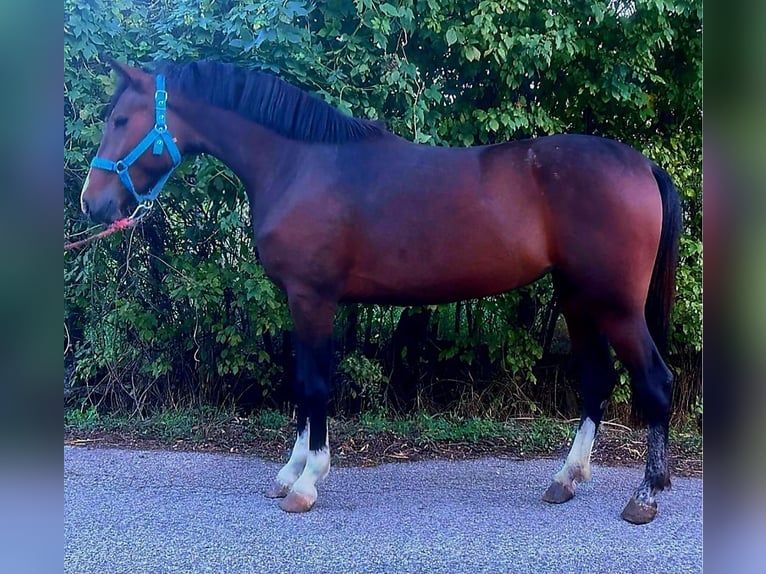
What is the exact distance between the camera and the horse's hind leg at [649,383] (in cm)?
306

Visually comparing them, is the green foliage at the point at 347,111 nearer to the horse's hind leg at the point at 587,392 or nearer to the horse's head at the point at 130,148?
the horse's head at the point at 130,148

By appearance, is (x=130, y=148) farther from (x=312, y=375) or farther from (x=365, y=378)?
(x=365, y=378)

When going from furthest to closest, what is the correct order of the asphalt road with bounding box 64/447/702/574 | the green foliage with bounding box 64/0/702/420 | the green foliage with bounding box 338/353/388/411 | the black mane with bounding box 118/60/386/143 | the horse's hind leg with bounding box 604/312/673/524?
the green foliage with bounding box 338/353/388/411 → the green foliage with bounding box 64/0/702/420 → the black mane with bounding box 118/60/386/143 → the horse's hind leg with bounding box 604/312/673/524 → the asphalt road with bounding box 64/447/702/574

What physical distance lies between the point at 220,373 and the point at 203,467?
866mm

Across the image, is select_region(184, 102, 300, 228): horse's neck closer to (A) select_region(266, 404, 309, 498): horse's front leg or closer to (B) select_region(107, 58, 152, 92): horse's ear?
(B) select_region(107, 58, 152, 92): horse's ear

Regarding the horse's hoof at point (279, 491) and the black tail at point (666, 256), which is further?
the horse's hoof at point (279, 491)

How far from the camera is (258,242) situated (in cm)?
327

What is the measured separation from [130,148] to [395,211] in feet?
4.61

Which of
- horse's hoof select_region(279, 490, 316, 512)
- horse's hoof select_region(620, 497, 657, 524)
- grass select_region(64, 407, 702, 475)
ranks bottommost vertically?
Answer: grass select_region(64, 407, 702, 475)

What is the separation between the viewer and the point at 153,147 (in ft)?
10.6

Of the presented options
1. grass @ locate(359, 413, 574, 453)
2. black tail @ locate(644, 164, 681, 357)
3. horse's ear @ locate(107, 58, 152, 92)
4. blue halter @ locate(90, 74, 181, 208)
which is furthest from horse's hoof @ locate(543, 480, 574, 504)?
horse's ear @ locate(107, 58, 152, 92)

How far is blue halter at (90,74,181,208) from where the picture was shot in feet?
10.5

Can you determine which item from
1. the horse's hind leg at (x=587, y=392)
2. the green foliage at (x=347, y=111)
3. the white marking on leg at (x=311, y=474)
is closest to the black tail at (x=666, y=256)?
the horse's hind leg at (x=587, y=392)

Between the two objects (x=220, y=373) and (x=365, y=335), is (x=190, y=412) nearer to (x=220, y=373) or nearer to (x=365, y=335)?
(x=220, y=373)
